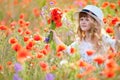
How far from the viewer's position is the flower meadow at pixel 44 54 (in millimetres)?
2852

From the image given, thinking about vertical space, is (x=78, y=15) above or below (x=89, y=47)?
above

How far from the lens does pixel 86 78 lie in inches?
106

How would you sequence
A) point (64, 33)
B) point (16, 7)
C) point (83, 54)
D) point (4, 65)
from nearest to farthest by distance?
point (4, 65) → point (83, 54) → point (64, 33) → point (16, 7)

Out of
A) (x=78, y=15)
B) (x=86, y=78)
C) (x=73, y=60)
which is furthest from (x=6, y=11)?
(x=86, y=78)

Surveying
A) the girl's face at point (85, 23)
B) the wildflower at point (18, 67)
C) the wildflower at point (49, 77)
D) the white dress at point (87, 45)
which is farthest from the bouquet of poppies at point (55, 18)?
the wildflower at point (49, 77)

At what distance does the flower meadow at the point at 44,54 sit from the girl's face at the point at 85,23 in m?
0.17

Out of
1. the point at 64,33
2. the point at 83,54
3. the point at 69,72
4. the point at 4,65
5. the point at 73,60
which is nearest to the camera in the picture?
the point at 69,72

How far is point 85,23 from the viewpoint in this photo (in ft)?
13.7

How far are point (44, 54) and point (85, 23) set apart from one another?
3.16 ft

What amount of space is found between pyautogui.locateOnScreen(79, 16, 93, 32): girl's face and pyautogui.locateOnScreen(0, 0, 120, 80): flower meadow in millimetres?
172

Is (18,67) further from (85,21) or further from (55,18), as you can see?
(85,21)

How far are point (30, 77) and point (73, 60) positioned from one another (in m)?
0.32

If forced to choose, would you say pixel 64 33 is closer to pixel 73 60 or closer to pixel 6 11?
pixel 6 11

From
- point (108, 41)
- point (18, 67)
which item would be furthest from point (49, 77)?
point (108, 41)
